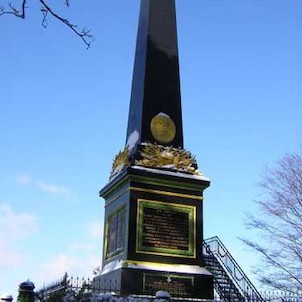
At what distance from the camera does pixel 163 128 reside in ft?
49.9

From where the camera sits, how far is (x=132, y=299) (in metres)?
11.3

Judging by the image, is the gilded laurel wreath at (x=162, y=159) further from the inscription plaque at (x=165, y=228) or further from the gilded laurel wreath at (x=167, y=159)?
the inscription plaque at (x=165, y=228)

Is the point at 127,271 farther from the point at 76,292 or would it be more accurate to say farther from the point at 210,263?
the point at 210,263

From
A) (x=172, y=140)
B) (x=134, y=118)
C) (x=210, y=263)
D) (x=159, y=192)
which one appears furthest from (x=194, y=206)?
(x=210, y=263)

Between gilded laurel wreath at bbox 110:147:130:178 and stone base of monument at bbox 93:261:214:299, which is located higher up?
gilded laurel wreath at bbox 110:147:130:178

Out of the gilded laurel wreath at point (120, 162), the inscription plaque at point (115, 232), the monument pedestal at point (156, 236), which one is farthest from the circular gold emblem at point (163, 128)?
the inscription plaque at point (115, 232)

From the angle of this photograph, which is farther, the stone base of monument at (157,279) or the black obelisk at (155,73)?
the black obelisk at (155,73)

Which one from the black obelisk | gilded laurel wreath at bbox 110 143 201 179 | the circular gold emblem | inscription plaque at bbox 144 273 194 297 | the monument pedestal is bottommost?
inscription plaque at bbox 144 273 194 297

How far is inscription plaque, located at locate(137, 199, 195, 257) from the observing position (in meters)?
13.5

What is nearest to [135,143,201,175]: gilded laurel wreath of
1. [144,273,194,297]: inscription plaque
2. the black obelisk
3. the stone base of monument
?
the black obelisk

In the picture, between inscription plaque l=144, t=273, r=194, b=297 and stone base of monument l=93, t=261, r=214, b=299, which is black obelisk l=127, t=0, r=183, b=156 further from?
inscription plaque l=144, t=273, r=194, b=297

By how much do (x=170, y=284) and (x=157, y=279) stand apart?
344 millimetres

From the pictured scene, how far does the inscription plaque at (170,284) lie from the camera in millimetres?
13117

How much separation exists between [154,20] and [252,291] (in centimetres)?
878
